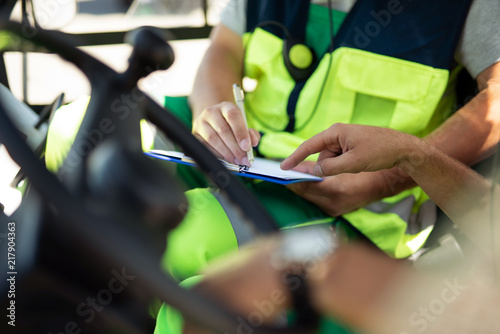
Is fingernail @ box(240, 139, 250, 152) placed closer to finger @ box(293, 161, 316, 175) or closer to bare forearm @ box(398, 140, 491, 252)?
finger @ box(293, 161, 316, 175)

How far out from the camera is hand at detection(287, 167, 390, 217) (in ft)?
3.34

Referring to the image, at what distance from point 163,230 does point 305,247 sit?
137mm

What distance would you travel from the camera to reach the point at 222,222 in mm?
913

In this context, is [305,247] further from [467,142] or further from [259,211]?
[467,142]

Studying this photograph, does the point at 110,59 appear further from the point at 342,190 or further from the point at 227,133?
the point at 342,190

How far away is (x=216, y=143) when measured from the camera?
101cm

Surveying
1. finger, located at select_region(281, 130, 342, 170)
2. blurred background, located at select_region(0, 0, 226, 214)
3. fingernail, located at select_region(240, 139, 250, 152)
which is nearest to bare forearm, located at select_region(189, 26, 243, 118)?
blurred background, located at select_region(0, 0, 226, 214)

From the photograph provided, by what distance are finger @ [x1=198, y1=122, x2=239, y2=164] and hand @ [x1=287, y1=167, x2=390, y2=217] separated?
131 millimetres

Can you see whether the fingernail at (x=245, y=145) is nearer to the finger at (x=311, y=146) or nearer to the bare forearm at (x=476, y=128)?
the finger at (x=311, y=146)

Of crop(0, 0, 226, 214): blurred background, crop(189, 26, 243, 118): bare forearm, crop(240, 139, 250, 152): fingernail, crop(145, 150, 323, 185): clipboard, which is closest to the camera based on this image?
crop(145, 150, 323, 185): clipboard

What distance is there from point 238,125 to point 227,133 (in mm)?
27

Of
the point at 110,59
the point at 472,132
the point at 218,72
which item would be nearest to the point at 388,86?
the point at 472,132

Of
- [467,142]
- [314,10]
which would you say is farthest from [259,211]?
[314,10]

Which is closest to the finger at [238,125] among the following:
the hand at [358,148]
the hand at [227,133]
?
the hand at [227,133]
